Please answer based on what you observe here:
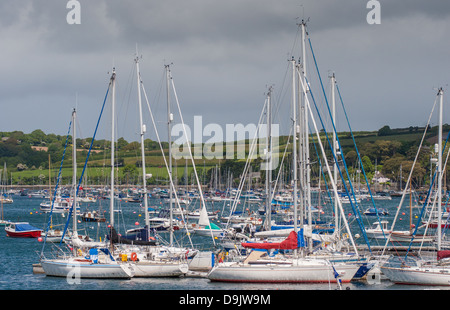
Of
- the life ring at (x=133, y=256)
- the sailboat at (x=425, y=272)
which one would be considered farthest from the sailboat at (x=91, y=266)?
the sailboat at (x=425, y=272)

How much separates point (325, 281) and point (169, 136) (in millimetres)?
A: 16531

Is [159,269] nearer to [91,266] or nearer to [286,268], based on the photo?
[91,266]

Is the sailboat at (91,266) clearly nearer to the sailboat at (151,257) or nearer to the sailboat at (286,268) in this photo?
the sailboat at (151,257)

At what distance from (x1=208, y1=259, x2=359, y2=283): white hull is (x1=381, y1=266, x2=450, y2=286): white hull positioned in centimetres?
216

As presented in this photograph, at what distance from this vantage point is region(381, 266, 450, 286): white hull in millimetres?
36094

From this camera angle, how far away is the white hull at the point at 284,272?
37.2 metres

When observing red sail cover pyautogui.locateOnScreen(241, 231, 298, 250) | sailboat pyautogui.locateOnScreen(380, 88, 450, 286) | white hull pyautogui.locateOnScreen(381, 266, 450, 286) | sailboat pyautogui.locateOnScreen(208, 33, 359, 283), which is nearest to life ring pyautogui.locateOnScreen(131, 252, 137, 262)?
sailboat pyautogui.locateOnScreen(208, 33, 359, 283)

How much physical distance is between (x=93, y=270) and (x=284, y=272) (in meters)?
10.9

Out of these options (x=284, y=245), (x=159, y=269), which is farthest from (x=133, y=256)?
(x=284, y=245)
